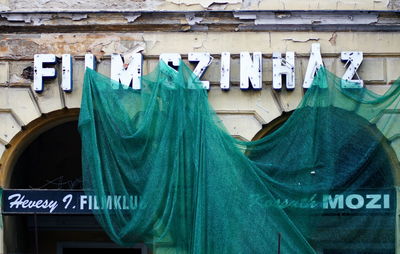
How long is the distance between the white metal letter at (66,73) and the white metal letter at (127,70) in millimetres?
537

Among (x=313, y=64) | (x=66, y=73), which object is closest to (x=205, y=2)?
(x=313, y=64)

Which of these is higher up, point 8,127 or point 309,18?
point 309,18

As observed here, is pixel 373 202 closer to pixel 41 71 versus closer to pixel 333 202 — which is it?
pixel 333 202

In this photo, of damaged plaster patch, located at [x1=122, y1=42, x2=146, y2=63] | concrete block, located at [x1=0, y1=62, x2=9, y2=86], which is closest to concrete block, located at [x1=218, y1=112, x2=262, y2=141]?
damaged plaster patch, located at [x1=122, y1=42, x2=146, y2=63]

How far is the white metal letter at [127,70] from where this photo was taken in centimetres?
1111

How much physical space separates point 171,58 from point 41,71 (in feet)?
5.44

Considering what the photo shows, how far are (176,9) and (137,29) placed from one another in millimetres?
562

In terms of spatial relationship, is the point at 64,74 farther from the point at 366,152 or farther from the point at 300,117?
the point at 366,152

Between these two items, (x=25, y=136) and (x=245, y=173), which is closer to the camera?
(x=245, y=173)

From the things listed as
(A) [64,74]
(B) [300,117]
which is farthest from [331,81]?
(A) [64,74]

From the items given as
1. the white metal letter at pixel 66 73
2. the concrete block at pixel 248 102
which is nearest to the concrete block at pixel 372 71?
the concrete block at pixel 248 102

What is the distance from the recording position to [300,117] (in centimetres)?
1036

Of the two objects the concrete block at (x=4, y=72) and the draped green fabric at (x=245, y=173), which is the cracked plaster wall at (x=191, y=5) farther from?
the draped green fabric at (x=245, y=173)

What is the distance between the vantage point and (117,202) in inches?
407
